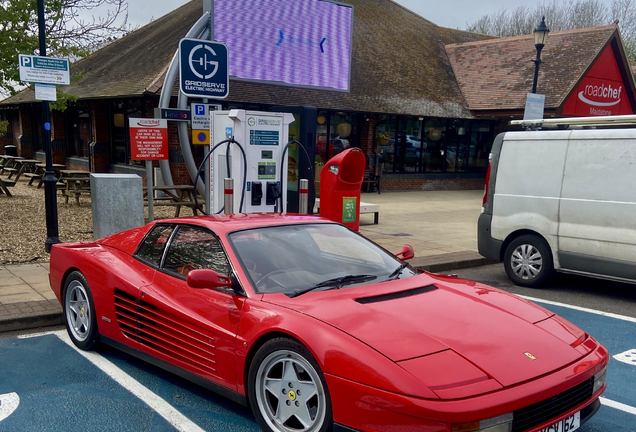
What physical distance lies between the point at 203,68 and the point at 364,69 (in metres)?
13.8

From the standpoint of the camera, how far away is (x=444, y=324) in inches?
127

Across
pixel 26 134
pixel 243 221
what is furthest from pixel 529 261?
pixel 26 134

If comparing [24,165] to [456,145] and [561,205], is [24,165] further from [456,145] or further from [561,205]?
[561,205]

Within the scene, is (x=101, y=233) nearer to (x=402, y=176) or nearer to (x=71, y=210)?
(x=71, y=210)

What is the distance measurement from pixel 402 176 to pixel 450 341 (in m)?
18.5

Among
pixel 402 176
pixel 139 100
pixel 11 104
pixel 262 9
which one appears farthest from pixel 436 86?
pixel 11 104

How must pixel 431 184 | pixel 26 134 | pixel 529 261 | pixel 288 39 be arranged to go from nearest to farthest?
pixel 529 261 → pixel 288 39 → pixel 431 184 → pixel 26 134

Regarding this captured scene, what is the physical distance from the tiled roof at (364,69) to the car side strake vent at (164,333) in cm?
1209

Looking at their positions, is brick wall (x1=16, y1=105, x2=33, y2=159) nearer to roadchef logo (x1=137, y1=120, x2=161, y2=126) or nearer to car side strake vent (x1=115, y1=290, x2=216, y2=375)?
roadchef logo (x1=137, y1=120, x2=161, y2=126)

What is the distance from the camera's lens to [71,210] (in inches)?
498

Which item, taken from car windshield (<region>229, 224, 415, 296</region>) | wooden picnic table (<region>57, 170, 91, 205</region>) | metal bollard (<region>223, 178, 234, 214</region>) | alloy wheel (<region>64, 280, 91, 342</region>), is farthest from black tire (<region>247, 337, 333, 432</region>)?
wooden picnic table (<region>57, 170, 91, 205</region>)

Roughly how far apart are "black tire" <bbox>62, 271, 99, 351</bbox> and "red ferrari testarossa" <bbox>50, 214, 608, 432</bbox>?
22 mm

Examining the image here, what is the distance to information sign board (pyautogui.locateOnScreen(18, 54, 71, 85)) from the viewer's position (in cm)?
752

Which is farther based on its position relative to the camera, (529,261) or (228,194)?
(228,194)
